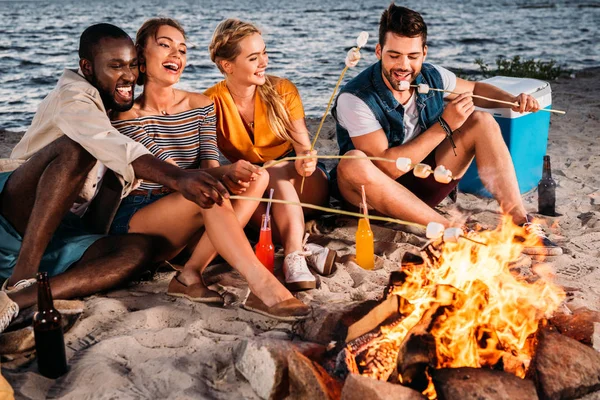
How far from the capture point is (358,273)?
3492mm

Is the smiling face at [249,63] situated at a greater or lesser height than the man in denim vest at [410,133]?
greater

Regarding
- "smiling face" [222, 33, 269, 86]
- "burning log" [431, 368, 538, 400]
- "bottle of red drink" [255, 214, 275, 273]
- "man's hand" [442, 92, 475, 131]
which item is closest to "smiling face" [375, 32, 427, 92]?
"man's hand" [442, 92, 475, 131]

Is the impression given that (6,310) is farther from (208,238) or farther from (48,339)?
(208,238)

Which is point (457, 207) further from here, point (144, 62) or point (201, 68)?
point (201, 68)

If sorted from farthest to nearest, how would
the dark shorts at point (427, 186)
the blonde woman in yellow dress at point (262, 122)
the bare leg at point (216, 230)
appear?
the dark shorts at point (427, 186) → the blonde woman in yellow dress at point (262, 122) → the bare leg at point (216, 230)

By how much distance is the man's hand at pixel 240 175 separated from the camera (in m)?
2.98

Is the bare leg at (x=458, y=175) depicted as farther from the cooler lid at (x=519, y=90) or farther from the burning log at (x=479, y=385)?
the burning log at (x=479, y=385)

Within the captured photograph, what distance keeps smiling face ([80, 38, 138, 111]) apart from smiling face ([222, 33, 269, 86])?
64 centimetres

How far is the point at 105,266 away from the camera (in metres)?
3.18

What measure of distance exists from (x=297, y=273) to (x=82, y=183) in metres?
1.15

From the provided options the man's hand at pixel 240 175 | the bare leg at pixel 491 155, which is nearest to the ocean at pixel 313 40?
the man's hand at pixel 240 175

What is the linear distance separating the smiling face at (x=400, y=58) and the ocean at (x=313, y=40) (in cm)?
74

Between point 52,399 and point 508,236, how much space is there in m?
2.47

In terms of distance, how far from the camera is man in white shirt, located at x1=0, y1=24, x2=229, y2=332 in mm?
2988
